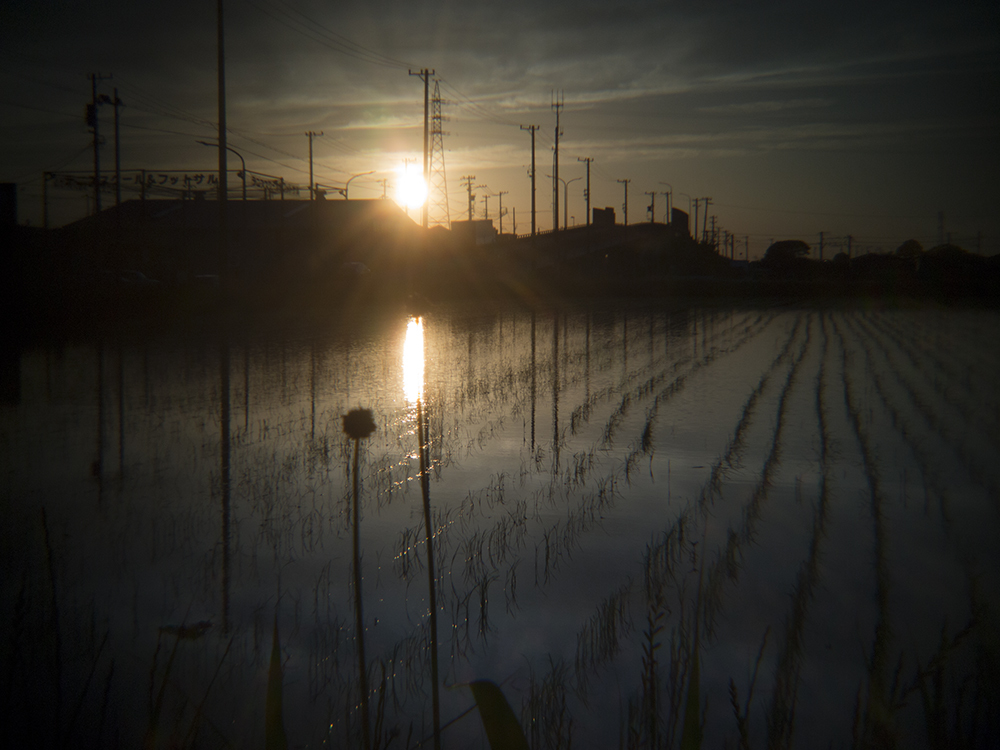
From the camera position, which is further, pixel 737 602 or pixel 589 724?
pixel 737 602

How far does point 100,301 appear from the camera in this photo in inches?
914

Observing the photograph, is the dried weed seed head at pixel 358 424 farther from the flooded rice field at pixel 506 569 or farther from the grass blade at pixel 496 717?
the grass blade at pixel 496 717

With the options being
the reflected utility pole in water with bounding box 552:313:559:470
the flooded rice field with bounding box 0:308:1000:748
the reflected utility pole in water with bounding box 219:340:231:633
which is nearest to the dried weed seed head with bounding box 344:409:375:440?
the flooded rice field with bounding box 0:308:1000:748

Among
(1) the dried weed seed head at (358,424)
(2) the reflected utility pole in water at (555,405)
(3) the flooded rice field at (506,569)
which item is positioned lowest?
(3) the flooded rice field at (506,569)

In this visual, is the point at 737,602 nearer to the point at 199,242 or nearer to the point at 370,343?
the point at 370,343

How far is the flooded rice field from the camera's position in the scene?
2479 mm

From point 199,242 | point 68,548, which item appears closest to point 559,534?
point 68,548

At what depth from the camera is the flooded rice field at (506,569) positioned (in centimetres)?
248

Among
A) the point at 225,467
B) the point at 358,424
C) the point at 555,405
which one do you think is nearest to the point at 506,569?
the point at 358,424

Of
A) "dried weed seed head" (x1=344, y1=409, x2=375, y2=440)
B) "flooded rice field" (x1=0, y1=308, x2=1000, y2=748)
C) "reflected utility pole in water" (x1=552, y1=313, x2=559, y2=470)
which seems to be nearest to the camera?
"dried weed seed head" (x1=344, y1=409, x2=375, y2=440)

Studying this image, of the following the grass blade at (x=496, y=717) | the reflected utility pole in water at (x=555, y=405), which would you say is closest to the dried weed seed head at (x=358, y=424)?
the grass blade at (x=496, y=717)

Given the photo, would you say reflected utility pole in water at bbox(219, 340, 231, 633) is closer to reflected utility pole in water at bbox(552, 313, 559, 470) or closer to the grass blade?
the grass blade

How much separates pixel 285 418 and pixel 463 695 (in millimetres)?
5601

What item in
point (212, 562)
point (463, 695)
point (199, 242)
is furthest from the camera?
point (199, 242)
